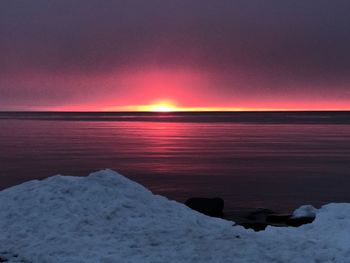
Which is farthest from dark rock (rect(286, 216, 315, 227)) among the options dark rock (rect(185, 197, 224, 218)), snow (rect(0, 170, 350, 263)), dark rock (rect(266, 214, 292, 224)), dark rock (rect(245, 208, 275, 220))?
dark rock (rect(185, 197, 224, 218))

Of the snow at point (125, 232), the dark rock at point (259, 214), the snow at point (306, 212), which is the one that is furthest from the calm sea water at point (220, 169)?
the snow at point (125, 232)

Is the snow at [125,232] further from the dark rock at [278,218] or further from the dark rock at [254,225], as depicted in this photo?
the dark rock at [278,218]

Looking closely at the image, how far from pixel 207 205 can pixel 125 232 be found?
8.30 metres

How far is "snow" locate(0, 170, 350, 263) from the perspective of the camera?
11.2m

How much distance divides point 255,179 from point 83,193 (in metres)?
20.6

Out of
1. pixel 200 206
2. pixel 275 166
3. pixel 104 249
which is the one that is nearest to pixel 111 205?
pixel 104 249

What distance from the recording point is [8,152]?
49219 mm

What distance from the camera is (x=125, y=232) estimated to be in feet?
40.2

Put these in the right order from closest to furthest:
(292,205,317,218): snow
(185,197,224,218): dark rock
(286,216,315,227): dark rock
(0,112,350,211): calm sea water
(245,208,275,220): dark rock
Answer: (286,216,315,227): dark rock, (292,205,317,218): snow, (185,197,224,218): dark rock, (245,208,275,220): dark rock, (0,112,350,211): calm sea water

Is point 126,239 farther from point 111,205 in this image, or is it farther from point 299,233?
point 299,233

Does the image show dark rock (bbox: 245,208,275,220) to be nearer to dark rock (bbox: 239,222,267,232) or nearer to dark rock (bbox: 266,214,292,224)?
dark rock (bbox: 266,214,292,224)

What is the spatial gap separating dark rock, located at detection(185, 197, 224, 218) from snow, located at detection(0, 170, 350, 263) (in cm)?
541

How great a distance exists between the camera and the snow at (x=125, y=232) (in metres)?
11.2

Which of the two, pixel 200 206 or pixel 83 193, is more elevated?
pixel 83 193
